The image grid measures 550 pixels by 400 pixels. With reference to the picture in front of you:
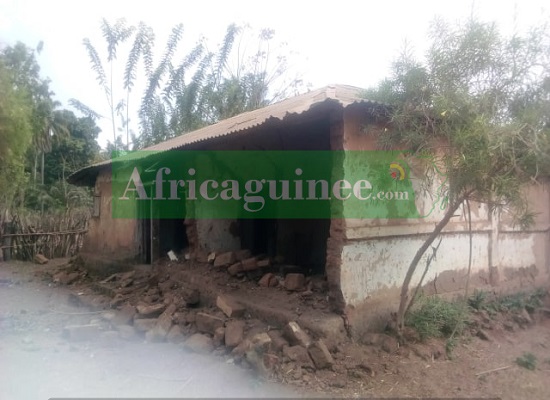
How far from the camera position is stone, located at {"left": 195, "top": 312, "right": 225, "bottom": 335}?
5.72m

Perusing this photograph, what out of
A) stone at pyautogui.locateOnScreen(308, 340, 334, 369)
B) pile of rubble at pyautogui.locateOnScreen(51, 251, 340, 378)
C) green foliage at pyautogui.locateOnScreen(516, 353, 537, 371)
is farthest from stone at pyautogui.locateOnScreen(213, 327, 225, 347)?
green foliage at pyautogui.locateOnScreen(516, 353, 537, 371)

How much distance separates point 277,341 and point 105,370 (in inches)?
76.4

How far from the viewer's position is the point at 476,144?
165 inches

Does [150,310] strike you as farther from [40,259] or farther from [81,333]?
[40,259]

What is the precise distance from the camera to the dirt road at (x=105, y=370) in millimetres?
4379

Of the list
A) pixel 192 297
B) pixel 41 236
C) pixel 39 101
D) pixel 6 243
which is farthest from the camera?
pixel 39 101

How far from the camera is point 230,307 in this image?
5.84 m

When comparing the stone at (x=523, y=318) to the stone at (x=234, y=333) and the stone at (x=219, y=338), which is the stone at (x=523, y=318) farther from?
the stone at (x=219, y=338)

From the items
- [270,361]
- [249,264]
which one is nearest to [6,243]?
[249,264]

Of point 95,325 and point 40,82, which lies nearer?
point 95,325

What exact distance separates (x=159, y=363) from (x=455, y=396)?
3.19 meters

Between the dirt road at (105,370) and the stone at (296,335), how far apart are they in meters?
0.57

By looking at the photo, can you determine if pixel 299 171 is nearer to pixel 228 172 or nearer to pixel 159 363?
pixel 228 172

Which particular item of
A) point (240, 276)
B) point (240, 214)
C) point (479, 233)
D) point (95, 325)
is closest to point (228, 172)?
point (240, 214)
